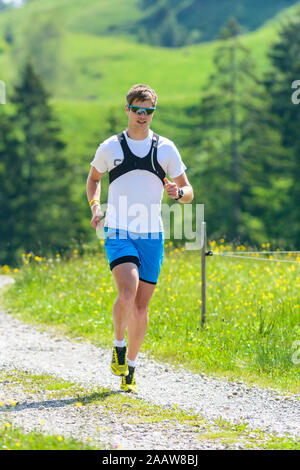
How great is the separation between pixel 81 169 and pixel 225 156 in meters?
11.7

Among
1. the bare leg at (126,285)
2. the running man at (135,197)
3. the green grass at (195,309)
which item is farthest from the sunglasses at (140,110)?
the green grass at (195,309)

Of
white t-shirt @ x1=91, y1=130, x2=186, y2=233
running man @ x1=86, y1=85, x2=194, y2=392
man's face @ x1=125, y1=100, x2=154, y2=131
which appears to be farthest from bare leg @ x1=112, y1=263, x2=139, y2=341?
man's face @ x1=125, y1=100, x2=154, y2=131

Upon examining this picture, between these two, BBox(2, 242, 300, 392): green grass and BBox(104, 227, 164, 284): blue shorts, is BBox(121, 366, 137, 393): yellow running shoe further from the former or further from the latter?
BBox(2, 242, 300, 392): green grass

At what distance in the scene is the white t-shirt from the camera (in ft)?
20.5

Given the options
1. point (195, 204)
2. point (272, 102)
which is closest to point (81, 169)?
point (195, 204)

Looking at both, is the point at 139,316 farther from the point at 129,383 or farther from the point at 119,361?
the point at 129,383

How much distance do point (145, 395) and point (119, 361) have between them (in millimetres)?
487

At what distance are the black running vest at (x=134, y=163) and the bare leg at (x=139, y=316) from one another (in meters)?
1.04

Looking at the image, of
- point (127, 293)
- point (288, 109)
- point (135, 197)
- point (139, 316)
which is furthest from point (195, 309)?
point (288, 109)

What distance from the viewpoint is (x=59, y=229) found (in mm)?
43000

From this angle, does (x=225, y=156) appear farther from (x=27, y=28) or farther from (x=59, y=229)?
(x=27, y=28)
